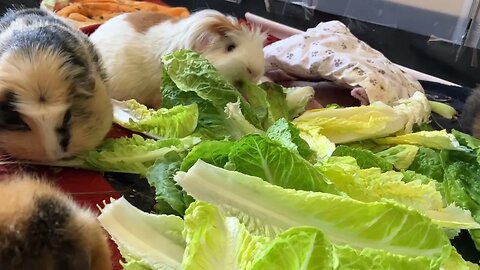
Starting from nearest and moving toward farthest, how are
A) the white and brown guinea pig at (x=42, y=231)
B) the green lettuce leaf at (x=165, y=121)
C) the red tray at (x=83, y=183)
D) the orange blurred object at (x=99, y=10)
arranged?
the white and brown guinea pig at (x=42, y=231), the red tray at (x=83, y=183), the green lettuce leaf at (x=165, y=121), the orange blurred object at (x=99, y=10)

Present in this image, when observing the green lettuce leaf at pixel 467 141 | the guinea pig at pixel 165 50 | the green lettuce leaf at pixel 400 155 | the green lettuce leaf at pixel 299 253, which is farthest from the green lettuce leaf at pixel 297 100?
the green lettuce leaf at pixel 299 253

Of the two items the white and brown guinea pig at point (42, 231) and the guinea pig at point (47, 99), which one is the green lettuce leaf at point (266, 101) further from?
the white and brown guinea pig at point (42, 231)

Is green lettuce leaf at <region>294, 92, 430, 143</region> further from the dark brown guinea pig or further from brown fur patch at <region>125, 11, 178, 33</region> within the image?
brown fur patch at <region>125, 11, 178, 33</region>

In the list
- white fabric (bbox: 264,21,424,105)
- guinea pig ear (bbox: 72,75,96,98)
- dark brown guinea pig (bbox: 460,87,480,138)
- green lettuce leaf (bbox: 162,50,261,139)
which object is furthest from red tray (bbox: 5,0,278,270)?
dark brown guinea pig (bbox: 460,87,480,138)

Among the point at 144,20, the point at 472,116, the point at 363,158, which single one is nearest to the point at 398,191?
the point at 363,158

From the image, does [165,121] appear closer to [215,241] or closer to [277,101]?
[277,101]

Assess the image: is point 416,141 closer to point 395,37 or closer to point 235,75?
point 235,75

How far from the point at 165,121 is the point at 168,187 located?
35cm

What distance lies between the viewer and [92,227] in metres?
0.66

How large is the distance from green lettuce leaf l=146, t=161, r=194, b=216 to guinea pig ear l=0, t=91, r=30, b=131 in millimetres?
319

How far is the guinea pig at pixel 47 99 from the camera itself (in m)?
1.35

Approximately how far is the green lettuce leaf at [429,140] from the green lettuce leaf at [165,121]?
52 centimetres

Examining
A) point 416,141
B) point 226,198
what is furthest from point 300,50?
point 226,198

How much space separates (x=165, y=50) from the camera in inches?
81.8
